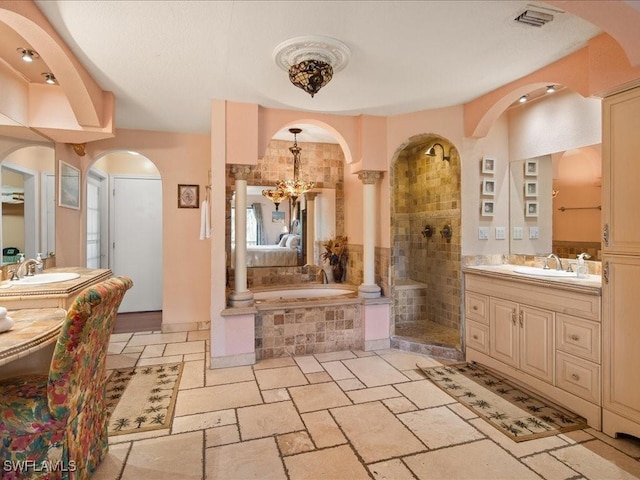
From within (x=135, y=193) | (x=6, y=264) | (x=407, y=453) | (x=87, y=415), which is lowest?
(x=407, y=453)

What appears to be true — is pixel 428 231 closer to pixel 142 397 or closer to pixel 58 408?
pixel 142 397

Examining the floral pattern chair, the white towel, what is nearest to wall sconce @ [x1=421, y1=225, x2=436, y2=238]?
the white towel

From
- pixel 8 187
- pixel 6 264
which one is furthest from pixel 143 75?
pixel 6 264

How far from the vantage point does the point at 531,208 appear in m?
3.38

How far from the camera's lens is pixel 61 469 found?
1.54 m

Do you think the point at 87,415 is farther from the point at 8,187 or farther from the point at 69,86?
the point at 69,86

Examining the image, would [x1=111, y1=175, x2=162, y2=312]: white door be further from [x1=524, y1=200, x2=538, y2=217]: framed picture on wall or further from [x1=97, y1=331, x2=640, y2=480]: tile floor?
[x1=524, y1=200, x2=538, y2=217]: framed picture on wall

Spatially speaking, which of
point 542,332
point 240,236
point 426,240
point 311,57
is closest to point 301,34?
point 311,57

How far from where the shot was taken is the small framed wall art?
434cm

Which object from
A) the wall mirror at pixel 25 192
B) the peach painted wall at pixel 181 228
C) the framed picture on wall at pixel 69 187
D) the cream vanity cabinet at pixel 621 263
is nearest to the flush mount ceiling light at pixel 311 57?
the cream vanity cabinet at pixel 621 263

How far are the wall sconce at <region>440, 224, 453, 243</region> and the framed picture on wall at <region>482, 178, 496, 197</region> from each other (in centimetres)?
60

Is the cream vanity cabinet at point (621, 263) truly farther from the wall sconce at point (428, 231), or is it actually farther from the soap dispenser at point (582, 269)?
the wall sconce at point (428, 231)

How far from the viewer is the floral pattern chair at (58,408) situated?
1.48 metres

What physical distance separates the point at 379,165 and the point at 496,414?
97.9 inches
